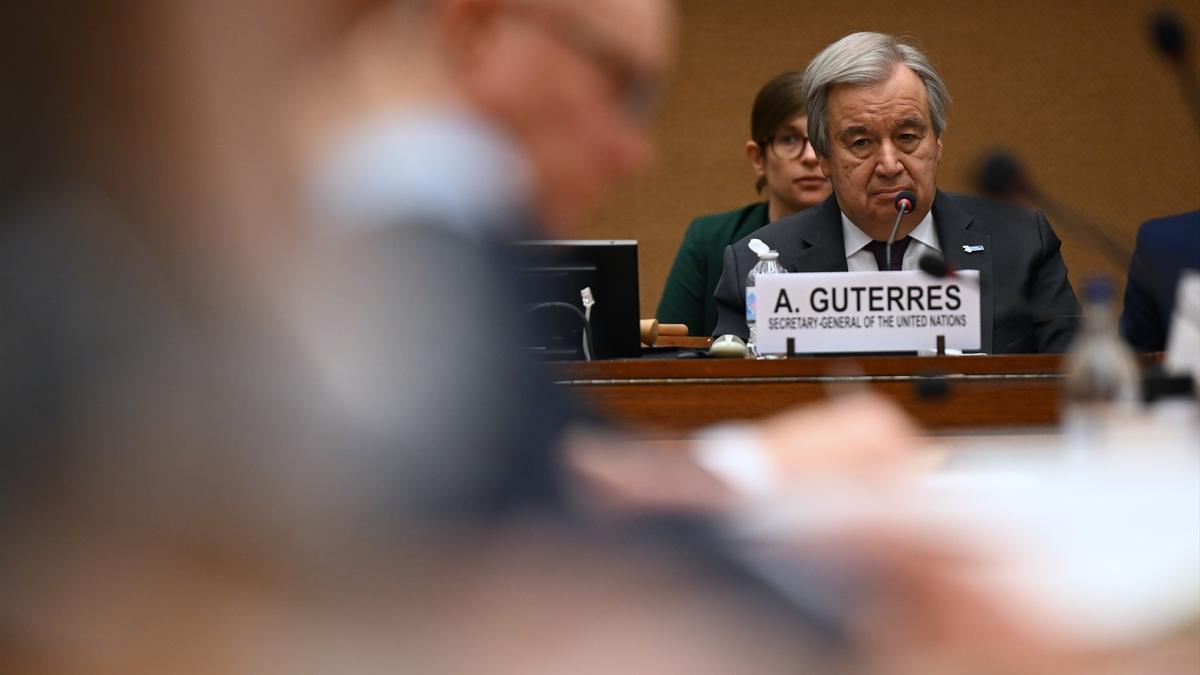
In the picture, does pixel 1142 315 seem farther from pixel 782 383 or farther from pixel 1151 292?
pixel 782 383

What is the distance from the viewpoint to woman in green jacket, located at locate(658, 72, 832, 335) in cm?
461

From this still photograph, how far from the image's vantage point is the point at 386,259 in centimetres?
53

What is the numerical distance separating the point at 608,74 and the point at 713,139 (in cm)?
697

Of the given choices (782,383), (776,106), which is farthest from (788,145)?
(782,383)

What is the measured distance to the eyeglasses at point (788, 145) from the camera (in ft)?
15.1

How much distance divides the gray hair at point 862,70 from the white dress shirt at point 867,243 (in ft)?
0.83

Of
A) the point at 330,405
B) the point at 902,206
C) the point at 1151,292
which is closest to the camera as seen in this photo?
the point at 330,405

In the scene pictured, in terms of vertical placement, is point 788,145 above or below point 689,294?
above

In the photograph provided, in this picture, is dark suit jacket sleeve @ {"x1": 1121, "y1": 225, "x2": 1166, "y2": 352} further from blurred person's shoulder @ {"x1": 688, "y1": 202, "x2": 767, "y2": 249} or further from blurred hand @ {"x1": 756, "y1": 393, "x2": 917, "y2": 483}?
blurred hand @ {"x1": 756, "y1": 393, "x2": 917, "y2": 483}

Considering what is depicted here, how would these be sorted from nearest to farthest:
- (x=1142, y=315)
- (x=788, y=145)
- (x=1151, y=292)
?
(x=1151, y=292), (x=1142, y=315), (x=788, y=145)

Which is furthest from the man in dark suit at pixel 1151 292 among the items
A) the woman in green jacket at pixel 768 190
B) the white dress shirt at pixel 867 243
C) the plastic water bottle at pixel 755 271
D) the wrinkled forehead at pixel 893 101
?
the woman in green jacket at pixel 768 190

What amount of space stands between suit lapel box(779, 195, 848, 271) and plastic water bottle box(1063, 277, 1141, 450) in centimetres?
235

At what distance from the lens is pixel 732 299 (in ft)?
12.3

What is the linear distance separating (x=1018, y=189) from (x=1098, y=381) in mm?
248
